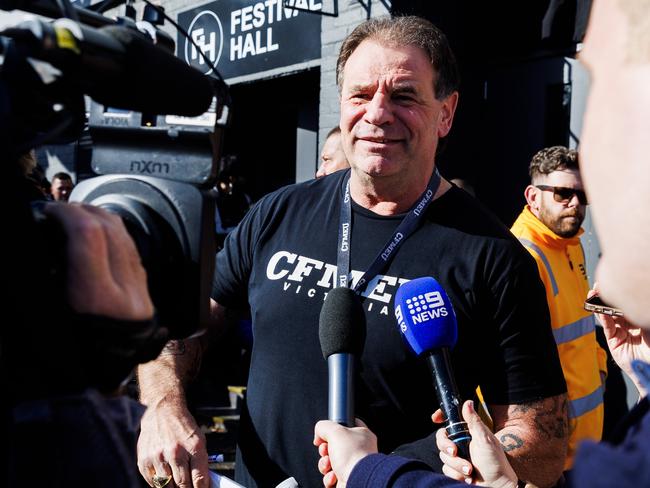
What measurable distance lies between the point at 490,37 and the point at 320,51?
50.1 inches

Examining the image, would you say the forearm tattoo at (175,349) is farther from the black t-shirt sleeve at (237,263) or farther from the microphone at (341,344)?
the microphone at (341,344)

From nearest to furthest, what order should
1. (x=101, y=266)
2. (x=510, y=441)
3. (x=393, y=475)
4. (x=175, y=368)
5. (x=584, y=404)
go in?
1. (x=101, y=266)
2. (x=393, y=475)
3. (x=510, y=441)
4. (x=175, y=368)
5. (x=584, y=404)

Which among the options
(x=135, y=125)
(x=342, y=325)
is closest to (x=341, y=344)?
(x=342, y=325)

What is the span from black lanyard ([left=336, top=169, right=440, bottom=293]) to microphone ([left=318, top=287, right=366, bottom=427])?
0.82 ft

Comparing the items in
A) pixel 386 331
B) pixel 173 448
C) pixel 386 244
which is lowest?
pixel 173 448

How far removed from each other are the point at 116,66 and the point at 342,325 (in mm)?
877

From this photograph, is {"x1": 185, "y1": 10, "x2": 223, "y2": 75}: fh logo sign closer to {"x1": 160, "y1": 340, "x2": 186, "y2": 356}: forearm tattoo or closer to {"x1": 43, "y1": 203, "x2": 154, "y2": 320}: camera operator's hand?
{"x1": 160, "y1": 340, "x2": 186, "y2": 356}: forearm tattoo

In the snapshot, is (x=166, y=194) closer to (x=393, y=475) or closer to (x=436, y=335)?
(x=393, y=475)

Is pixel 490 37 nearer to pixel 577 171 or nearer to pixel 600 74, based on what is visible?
pixel 577 171

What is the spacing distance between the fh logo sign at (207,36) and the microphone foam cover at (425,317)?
528 centimetres

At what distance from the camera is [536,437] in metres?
2.00

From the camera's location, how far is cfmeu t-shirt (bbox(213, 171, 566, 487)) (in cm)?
201

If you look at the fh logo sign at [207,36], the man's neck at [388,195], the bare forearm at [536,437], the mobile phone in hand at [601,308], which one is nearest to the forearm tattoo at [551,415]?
the bare forearm at [536,437]

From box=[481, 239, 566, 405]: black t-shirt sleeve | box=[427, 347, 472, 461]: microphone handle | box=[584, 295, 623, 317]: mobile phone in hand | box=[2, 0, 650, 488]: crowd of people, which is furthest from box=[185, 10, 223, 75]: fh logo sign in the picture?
box=[427, 347, 472, 461]: microphone handle
